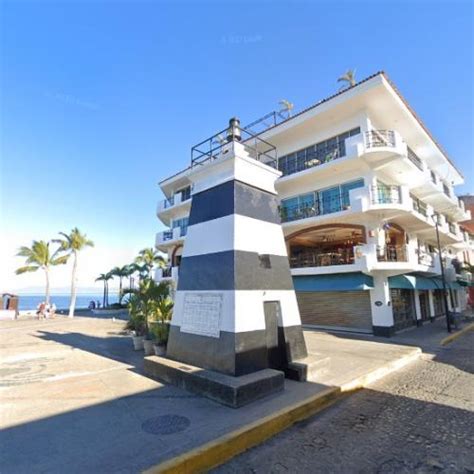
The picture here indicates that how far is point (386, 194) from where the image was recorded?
656 inches

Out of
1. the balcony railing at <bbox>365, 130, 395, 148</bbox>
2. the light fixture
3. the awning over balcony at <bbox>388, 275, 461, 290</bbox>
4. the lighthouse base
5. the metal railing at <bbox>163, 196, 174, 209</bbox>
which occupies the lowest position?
the lighthouse base

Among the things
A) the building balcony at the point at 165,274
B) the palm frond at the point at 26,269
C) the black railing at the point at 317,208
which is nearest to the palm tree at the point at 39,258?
the palm frond at the point at 26,269

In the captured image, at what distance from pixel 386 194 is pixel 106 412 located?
16.7 m

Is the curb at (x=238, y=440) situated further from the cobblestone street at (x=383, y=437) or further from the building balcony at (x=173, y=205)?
the building balcony at (x=173, y=205)

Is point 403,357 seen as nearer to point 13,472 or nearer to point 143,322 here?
point 143,322

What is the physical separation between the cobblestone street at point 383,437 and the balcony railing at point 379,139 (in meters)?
12.6

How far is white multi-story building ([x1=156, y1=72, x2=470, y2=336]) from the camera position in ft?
52.2

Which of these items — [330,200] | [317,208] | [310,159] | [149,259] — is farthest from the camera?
[149,259]

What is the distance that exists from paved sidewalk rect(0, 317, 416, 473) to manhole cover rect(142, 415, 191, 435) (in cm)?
2

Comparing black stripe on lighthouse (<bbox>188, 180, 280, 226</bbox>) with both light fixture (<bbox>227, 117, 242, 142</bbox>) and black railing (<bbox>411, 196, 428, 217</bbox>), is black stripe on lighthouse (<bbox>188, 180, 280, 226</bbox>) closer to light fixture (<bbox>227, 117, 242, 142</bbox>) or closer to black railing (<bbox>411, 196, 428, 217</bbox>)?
light fixture (<bbox>227, 117, 242, 142</bbox>)

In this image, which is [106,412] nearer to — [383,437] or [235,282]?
[235,282]

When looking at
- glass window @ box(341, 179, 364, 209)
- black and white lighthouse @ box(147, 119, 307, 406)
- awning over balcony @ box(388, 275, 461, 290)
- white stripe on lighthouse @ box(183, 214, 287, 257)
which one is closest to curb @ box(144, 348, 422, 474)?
black and white lighthouse @ box(147, 119, 307, 406)

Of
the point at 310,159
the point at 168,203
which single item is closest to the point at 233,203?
the point at 310,159

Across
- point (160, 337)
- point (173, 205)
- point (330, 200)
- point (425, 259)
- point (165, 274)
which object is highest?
point (173, 205)
